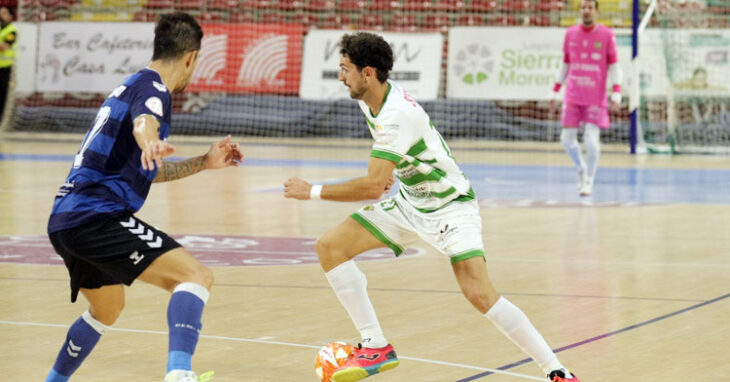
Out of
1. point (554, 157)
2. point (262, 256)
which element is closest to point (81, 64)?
point (554, 157)

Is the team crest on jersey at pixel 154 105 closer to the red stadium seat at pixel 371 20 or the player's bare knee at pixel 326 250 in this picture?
the player's bare knee at pixel 326 250

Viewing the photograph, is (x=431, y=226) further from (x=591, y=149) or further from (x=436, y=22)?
(x=436, y=22)

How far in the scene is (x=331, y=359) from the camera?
18.2 feet

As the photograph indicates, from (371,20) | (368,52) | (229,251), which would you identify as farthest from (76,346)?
(371,20)

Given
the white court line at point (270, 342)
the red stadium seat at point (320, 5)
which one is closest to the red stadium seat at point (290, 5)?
the red stadium seat at point (320, 5)

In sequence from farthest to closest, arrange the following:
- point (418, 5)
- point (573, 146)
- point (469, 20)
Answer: point (418, 5) < point (469, 20) < point (573, 146)

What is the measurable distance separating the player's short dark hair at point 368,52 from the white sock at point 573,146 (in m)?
9.15

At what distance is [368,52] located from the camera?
223 inches

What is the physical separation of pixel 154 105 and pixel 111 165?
0.33 m

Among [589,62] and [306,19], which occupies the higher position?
[306,19]

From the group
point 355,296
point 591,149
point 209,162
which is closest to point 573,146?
point 591,149

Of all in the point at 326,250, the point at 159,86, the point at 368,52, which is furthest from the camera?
the point at 326,250

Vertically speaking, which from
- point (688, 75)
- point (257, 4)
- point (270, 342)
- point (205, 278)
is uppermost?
point (257, 4)

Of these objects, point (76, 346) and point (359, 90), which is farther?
point (359, 90)
